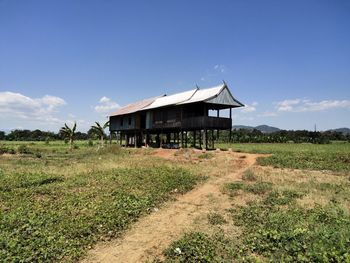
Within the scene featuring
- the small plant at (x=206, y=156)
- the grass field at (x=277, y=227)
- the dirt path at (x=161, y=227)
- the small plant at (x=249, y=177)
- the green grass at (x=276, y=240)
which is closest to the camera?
the green grass at (x=276, y=240)

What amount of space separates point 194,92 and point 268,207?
62.3ft

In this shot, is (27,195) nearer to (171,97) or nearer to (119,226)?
(119,226)

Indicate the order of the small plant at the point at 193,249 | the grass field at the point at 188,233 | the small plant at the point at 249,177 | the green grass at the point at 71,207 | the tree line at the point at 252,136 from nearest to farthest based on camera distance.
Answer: the small plant at the point at 193,249 → the grass field at the point at 188,233 → the green grass at the point at 71,207 → the small plant at the point at 249,177 → the tree line at the point at 252,136

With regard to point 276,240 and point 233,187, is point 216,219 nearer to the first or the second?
point 276,240

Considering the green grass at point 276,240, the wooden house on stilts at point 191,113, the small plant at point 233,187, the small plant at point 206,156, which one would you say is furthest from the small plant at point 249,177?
the wooden house on stilts at point 191,113

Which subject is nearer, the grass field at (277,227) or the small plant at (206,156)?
the grass field at (277,227)

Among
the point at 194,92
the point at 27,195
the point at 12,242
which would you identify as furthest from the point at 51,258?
the point at 194,92

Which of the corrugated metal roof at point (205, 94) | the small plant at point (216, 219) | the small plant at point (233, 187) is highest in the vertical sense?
the corrugated metal roof at point (205, 94)

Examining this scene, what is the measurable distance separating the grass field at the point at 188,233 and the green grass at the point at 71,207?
0.02 meters

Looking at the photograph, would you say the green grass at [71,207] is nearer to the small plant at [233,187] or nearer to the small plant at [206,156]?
the small plant at [233,187]

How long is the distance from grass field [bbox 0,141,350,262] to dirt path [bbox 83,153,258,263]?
29 cm

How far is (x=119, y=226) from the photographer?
7.59m

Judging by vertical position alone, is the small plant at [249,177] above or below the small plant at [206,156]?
below

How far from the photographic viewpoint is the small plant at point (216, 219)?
25.7ft
